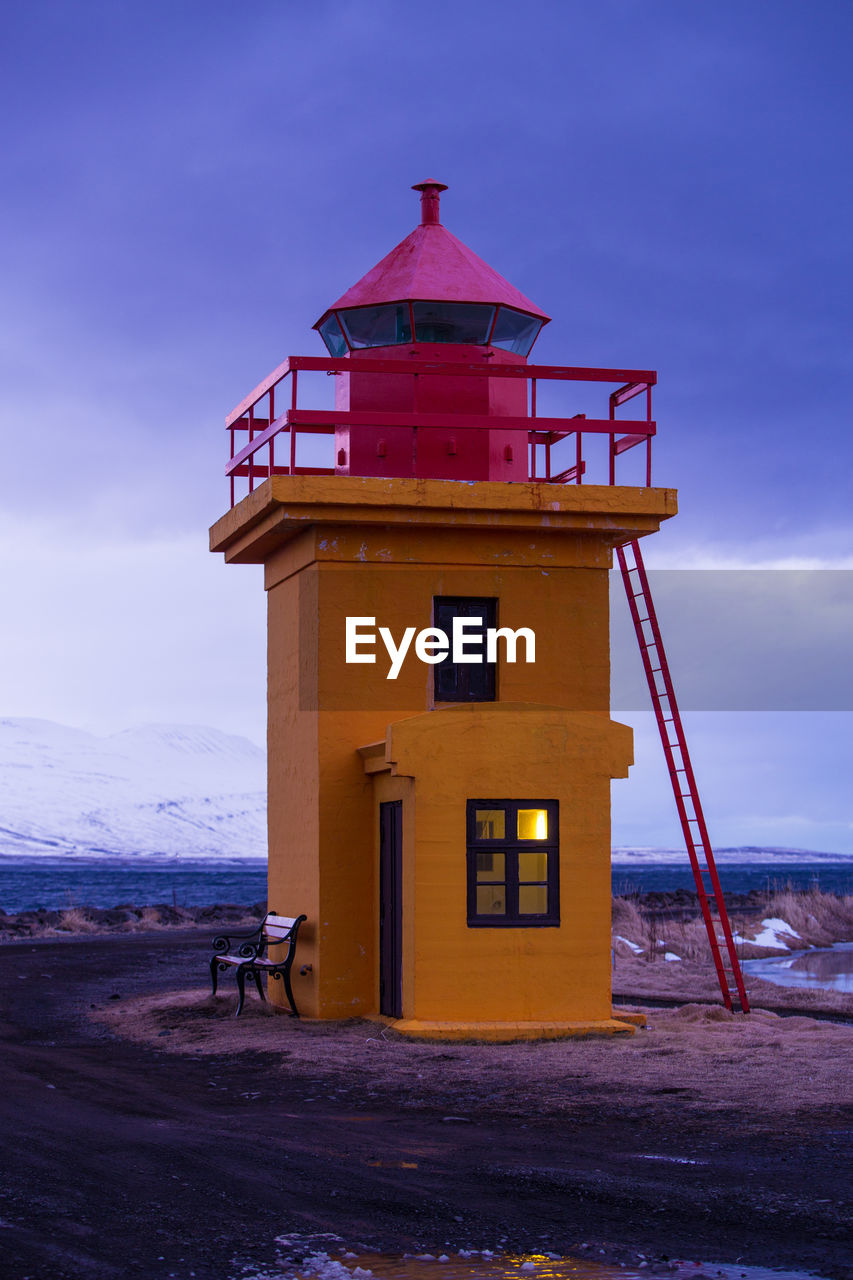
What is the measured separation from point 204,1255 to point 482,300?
11.4 meters

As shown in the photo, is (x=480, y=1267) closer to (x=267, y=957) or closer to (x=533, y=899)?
(x=533, y=899)

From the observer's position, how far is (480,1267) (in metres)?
6.66

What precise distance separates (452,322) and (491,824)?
551cm

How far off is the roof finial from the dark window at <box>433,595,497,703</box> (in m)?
4.89

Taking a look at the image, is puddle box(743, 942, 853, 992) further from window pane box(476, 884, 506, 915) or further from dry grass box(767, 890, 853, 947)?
window pane box(476, 884, 506, 915)

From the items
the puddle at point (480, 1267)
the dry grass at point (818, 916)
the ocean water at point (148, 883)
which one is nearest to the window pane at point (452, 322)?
the puddle at point (480, 1267)

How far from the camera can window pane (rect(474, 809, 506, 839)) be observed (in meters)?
14.5

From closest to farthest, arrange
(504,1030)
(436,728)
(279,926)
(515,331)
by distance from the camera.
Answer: (504,1030) < (436,728) < (279,926) < (515,331)

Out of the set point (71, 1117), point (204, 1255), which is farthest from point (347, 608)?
point (204, 1255)

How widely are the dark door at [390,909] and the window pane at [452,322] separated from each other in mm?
5121

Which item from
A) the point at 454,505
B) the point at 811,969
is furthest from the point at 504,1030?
the point at 811,969

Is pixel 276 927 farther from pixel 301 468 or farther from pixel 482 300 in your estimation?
pixel 482 300

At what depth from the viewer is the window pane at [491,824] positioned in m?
14.5

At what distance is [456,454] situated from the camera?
1625cm
